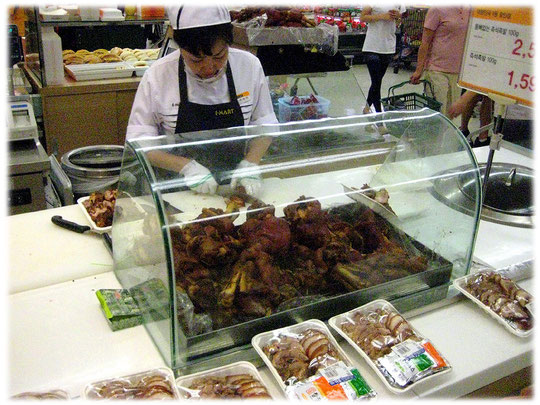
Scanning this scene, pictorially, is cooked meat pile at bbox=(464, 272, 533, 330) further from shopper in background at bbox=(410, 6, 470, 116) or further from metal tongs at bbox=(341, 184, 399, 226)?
shopper in background at bbox=(410, 6, 470, 116)

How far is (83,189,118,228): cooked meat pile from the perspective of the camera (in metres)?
1.91

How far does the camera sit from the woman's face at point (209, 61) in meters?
2.26

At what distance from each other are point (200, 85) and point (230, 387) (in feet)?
5.67

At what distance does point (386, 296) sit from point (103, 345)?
858 millimetres

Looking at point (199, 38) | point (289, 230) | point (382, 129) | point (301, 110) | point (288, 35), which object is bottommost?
point (301, 110)

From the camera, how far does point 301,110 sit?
410 centimetres

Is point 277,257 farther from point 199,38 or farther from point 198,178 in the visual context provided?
point 199,38

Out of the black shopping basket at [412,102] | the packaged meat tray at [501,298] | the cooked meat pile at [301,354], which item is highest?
the cooked meat pile at [301,354]

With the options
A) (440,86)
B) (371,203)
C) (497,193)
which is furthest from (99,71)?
(440,86)

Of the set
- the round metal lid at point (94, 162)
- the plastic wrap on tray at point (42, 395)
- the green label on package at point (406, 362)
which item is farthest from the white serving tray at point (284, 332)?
the round metal lid at point (94, 162)

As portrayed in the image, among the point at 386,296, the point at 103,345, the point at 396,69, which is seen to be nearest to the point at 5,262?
the point at 103,345

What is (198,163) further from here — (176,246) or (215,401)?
(215,401)

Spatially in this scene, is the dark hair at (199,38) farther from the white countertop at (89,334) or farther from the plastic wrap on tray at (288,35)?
the plastic wrap on tray at (288,35)

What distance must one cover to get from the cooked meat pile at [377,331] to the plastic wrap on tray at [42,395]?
74cm
